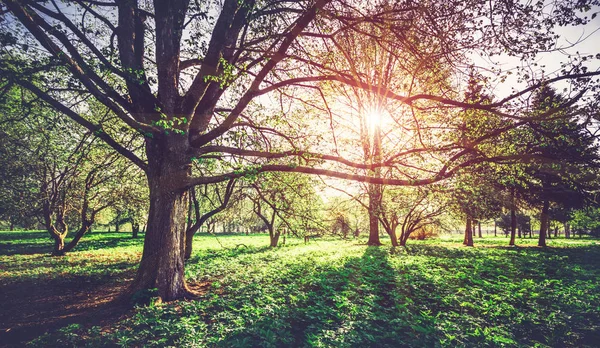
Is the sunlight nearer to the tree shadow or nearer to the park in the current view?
the park

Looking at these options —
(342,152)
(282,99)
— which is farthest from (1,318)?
(342,152)

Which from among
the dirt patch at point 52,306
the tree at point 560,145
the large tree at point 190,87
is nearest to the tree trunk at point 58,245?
the dirt patch at point 52,306

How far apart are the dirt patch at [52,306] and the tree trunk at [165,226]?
0.75 m

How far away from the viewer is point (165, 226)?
19.8ft

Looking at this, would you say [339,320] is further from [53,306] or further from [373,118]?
[53,306]

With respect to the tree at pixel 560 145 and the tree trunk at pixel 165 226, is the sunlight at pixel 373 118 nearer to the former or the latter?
the tree at pixel 560 145

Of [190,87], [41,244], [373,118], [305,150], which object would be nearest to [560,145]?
[373,118]

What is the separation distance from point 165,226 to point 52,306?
338 centimetres

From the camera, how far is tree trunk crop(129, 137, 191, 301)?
19.6 ft

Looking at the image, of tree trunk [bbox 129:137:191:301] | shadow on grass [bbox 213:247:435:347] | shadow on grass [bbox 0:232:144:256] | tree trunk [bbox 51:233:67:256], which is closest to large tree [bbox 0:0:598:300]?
Result: tree trunk [bbox 129:137:191:301]

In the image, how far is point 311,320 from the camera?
5.13 meters

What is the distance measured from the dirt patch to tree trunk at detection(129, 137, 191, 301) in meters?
0.75

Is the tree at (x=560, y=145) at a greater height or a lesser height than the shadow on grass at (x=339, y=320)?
greater

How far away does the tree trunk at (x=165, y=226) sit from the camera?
5.98 m
